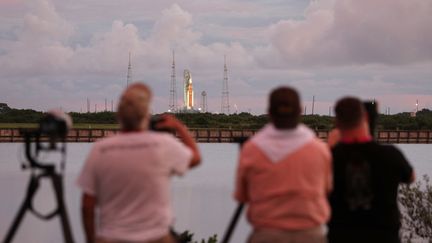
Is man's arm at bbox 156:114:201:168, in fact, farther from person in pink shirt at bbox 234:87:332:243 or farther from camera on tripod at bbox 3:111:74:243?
Answer: camera on tripod at bbox 3:111:74:243

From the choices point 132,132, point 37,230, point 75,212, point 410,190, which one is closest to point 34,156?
point 132,132

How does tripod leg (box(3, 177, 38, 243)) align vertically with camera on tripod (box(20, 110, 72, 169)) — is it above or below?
below

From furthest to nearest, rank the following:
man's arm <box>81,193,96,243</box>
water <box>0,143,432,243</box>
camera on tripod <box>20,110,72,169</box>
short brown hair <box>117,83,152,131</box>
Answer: water <box>0,143,432,243</box> → camera on tripod <box>20,110,72,169</box> → man's arm <box>81,193,96,243</box> → short brown hair <box>117,83,152,131</box>

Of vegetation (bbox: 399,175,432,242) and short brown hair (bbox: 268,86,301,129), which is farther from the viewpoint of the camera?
vegetation (bbox: 399,175,432,242)

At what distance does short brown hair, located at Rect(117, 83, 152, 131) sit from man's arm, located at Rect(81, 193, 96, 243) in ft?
1.57

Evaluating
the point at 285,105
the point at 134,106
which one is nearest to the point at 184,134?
the point at 134,106

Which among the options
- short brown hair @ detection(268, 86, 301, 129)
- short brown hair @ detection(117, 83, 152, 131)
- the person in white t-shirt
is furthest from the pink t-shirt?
short brown hair @ detection(117, 83, 152, 131)

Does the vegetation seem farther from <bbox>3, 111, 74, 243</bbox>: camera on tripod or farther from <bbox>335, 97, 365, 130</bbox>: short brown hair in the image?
<bbox>3, 111, 74, 243</bbox>: camera on tripod

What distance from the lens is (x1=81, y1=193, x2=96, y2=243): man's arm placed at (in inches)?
188

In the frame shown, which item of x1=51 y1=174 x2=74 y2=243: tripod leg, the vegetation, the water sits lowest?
the water

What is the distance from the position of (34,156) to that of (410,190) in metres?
13.8

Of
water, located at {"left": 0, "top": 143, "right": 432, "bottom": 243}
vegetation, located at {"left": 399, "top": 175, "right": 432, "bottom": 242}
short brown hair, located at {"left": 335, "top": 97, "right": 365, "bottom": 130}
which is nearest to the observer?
short brown hair, located at {"left": 335, "top": 97, "right": 365, "bottom": 130}

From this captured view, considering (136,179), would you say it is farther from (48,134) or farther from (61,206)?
(61,206)

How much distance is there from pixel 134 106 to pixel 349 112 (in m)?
1.42
